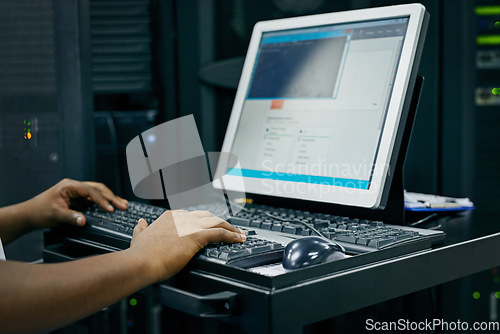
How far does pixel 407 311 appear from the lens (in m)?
1.32

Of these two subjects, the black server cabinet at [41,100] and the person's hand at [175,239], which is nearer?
the person's hand at [175,239]

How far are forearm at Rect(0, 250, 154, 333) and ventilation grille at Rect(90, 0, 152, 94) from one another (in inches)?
36.2

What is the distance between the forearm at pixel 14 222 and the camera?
118cm

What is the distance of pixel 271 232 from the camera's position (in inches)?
36.8

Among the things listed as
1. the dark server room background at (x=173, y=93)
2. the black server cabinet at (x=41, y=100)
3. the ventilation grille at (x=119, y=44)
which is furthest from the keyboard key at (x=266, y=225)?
the ventilation grille at (x=119, y=44)

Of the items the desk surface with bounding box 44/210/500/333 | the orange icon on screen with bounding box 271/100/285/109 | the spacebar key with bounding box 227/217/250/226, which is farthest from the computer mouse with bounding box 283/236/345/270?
the orange icon on screen with bounding box 271/100/285/109

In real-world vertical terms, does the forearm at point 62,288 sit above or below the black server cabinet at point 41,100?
below

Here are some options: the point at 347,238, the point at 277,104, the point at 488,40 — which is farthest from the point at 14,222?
the point at 488,40

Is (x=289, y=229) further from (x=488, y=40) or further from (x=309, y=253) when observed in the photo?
(x=488, y=40)

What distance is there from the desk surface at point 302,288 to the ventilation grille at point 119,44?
2.94 feet

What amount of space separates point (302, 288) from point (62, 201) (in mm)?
677

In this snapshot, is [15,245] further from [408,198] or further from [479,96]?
[479,96]

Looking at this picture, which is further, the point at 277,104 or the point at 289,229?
the point at 277,104

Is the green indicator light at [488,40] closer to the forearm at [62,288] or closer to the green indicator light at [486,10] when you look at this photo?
the green indicator light at [486,10]
